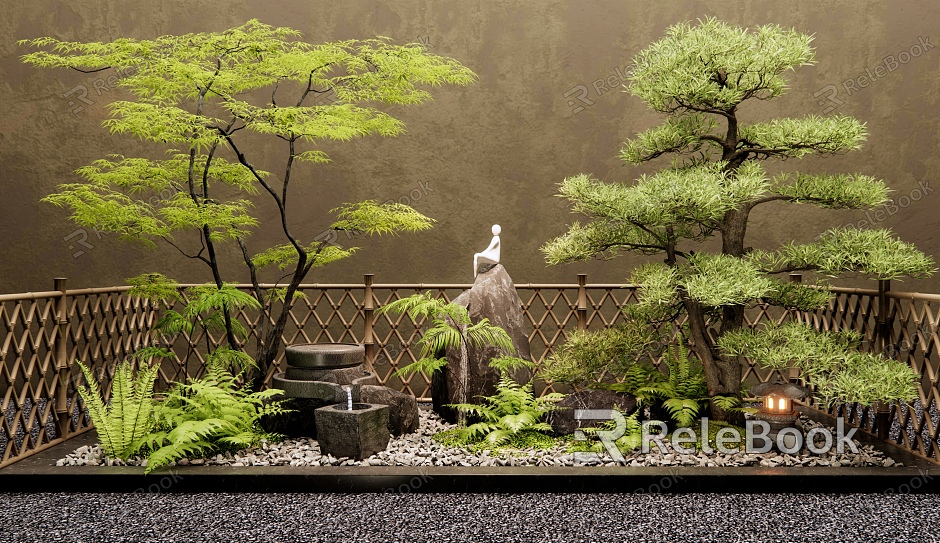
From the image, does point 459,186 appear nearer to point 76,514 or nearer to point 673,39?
point 673,39

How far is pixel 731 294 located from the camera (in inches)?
158

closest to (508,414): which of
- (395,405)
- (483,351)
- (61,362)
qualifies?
(483,351)

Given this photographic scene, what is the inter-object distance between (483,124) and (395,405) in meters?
3.32

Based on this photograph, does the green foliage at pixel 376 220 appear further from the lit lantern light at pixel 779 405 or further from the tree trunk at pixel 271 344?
the lit lantern light at pixel 779 405

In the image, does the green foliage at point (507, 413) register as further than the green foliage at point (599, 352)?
No

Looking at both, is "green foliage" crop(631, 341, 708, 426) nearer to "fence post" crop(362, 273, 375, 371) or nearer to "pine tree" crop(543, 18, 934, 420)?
"pine tree" crop(543, 18, 934, 420)

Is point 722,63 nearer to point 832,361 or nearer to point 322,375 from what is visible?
point 832,361

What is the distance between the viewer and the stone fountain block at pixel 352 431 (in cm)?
419

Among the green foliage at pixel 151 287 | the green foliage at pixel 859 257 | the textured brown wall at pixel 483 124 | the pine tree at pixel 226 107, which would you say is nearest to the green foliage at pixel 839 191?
the green foliage at pixel 859 257

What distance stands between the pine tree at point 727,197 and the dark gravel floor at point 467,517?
2.88ft

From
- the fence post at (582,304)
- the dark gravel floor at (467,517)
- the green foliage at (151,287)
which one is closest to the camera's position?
the dark gravel floor at (467,517)

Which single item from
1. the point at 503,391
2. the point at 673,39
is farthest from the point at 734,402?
the point at 673,39

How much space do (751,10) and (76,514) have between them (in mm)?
6829

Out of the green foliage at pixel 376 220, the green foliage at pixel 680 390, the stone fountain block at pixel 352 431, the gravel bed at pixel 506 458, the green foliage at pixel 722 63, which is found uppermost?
the green foliage at pixel 722 63
